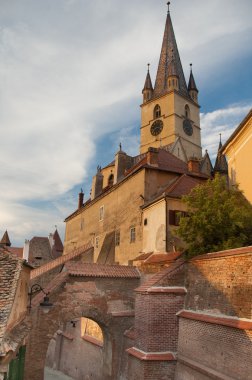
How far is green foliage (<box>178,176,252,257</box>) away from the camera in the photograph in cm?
1336

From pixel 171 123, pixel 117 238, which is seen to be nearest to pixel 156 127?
pixel 171 123

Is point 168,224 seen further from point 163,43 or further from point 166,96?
point 163,43

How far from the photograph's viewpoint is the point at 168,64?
53.1 meters

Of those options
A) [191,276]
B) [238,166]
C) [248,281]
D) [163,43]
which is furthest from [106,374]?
[163,43]

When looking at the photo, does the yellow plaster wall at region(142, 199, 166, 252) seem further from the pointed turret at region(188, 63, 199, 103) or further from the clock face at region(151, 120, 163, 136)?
the pointed turret at region(188, 63, 199, 103)

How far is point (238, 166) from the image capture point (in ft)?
60.8

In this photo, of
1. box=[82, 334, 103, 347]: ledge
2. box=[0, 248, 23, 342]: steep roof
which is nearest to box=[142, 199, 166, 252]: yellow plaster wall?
box=[82, 334, 103, 347]: ledge

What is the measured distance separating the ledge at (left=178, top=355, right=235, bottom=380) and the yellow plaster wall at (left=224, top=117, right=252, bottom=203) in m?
8.04

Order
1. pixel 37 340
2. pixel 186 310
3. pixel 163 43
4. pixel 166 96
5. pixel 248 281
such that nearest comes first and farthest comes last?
pixel 248 281, pixel 186 310, pixel 37 340, pixel 166 96, pixel 163 43

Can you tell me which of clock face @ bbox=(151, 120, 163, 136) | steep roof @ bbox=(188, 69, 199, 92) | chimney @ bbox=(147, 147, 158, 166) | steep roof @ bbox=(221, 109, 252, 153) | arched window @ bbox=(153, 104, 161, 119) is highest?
steep roof @ bbox=(188, 69, 199, 92)

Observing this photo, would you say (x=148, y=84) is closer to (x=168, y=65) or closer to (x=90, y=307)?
(x=168, y=65)

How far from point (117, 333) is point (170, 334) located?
15.0 ft

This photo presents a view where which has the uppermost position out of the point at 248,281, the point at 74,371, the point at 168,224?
the point at 168,224

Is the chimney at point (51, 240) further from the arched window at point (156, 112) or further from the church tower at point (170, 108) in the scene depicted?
the arched window at point (156, 112)
